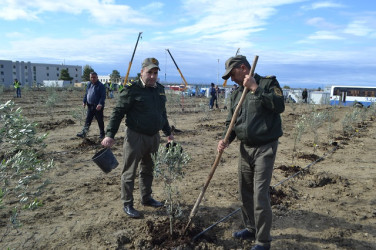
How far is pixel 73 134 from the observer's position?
884cm

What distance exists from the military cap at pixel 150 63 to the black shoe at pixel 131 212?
168 centimetres

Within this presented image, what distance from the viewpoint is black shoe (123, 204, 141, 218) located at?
3.59 m

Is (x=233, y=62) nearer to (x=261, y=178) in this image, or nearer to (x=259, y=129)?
(x=259, y=129)

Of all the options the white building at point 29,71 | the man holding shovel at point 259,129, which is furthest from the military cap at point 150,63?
the white building at point 29,71

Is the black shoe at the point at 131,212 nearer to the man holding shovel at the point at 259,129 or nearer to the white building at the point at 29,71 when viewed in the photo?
the man holding shovel at the point at 259,129

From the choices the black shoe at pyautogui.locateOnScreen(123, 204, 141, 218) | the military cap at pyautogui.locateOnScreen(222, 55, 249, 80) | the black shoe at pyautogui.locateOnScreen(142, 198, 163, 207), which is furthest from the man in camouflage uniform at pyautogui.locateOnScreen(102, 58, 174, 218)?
the military cap at pyautogui.locateOnScreen(222, 55, 249, 80)

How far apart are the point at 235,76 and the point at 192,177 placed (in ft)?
9.30

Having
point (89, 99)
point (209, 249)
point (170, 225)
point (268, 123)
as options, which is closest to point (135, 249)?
point (170, 225)

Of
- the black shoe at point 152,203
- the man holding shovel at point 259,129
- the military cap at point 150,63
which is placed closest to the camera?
A: the man holding shovel at point 259,129

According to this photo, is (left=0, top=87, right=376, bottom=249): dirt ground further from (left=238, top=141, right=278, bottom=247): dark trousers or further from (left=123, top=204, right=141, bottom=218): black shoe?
(left=238, top=141, right=278, bottom=247): dark trousers

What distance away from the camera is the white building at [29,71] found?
75625mm

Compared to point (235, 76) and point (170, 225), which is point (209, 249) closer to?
point (170, 225)

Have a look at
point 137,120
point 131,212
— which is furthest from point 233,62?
point 131,212

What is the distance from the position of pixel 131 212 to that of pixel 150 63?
179cm
